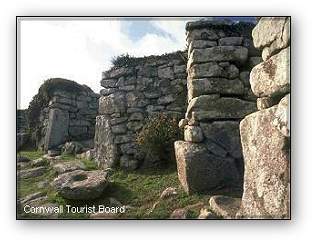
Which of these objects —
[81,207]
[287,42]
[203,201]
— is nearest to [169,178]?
[203,201]


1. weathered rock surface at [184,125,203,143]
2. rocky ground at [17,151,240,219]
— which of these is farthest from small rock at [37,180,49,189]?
weathered rock surface at [184,125,203,143]

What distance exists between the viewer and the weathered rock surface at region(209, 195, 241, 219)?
4.04 m

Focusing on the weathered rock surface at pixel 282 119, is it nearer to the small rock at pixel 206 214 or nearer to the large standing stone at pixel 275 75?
the large standing stone at pixel 275 75

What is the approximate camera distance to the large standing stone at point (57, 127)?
7496 mm

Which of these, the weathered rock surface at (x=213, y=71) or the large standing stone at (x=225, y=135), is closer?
the large standing stone at (x=225, y=135)

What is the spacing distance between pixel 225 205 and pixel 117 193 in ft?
4.29

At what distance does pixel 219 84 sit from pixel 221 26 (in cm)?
65

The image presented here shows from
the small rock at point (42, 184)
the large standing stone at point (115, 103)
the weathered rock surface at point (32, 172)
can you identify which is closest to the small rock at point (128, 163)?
the large standing stone at point (115, 103)

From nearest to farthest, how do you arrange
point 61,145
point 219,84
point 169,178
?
point 219,84 → point 169,178 → point 61,145

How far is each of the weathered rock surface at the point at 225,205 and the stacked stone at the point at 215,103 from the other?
0.99 feet

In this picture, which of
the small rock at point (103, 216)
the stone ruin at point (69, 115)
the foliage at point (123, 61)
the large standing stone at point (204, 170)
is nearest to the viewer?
the small rock at point (103, 216)

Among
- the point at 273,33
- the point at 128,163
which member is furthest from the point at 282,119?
the point at 128,163
